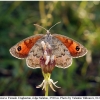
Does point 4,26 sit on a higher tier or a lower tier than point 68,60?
higher

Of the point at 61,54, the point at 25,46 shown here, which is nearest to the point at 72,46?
the point at 61,54

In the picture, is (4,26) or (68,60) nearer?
(68,60)

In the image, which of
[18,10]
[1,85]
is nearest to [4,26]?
[18,10]

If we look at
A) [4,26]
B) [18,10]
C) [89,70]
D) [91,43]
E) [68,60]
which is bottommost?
[68,60]

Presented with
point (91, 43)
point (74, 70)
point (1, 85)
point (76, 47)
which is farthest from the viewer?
point (91, 43)

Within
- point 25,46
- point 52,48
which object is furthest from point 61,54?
point 25,46

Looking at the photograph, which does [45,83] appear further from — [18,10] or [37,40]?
[18,10]

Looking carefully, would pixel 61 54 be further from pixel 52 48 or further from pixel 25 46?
pixel 25 46

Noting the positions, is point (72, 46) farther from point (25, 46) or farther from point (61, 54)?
point (25, 46)
